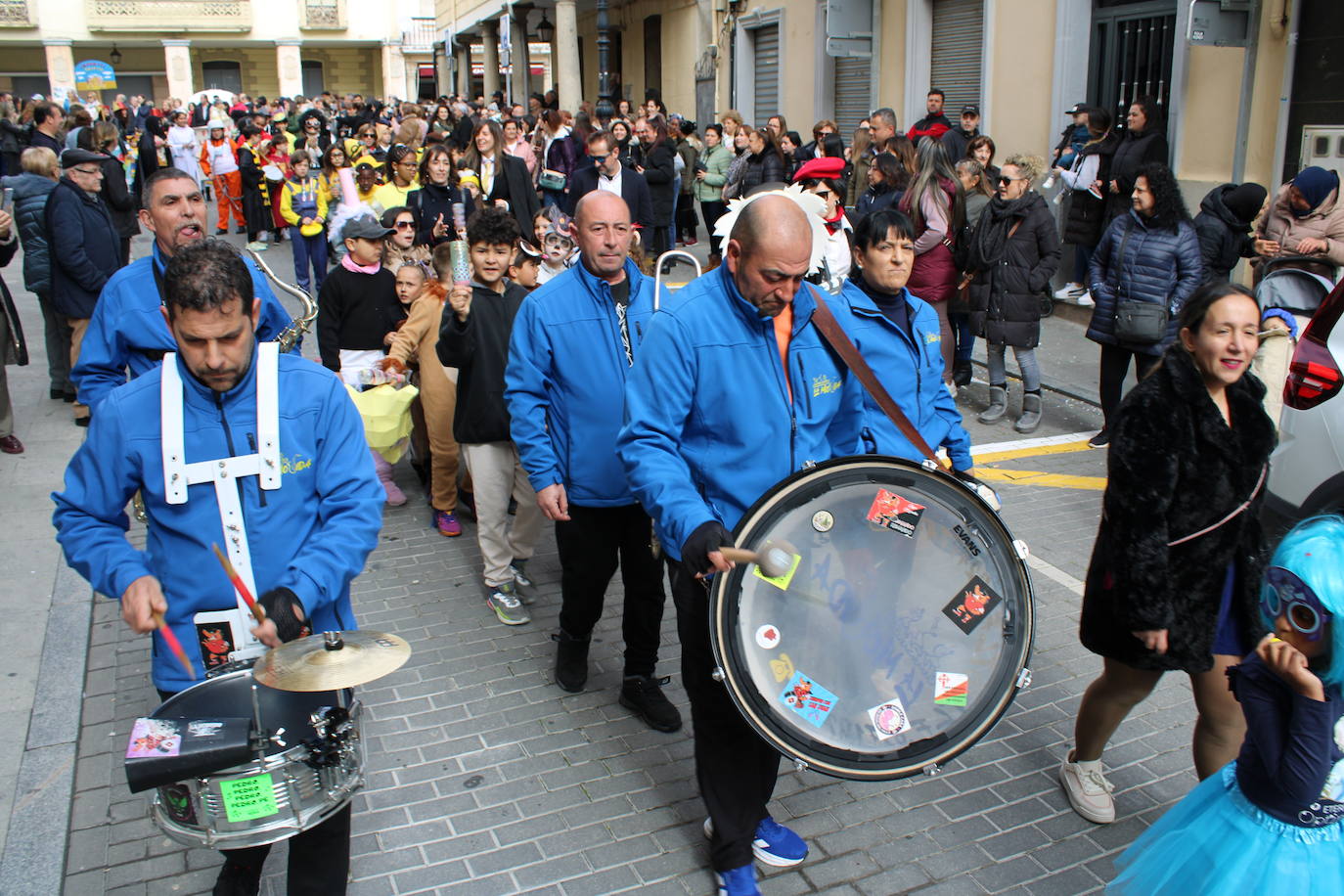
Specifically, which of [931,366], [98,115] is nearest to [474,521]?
[931,366]

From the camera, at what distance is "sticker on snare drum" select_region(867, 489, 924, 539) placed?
308 centimetres

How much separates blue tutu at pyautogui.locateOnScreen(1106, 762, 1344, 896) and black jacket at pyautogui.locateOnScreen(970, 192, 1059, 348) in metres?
6.06

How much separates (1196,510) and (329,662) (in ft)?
7.99

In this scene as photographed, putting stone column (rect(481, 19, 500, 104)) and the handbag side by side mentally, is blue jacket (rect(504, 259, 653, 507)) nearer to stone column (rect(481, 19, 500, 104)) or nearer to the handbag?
the handbag

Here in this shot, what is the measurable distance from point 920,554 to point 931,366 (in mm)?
1799

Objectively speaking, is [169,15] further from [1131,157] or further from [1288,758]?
[1288,758]

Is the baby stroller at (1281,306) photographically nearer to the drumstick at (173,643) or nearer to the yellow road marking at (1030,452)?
the yellow road marking at (1030,452)

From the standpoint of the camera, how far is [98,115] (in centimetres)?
2780

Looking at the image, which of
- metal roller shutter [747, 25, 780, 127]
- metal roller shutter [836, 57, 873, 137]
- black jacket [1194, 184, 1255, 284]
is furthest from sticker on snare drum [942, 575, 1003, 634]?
metal roller shutter [747, 25, 780, 127]

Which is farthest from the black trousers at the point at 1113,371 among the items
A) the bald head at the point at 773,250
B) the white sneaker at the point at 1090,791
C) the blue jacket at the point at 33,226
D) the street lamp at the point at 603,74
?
the street lamp at the point at 603,74

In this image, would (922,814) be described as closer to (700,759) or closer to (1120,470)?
(700,759)

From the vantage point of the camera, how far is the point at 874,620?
3139 millimetres

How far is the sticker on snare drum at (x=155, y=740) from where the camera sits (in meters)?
2.64

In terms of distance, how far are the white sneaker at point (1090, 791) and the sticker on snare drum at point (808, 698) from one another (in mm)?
1436
